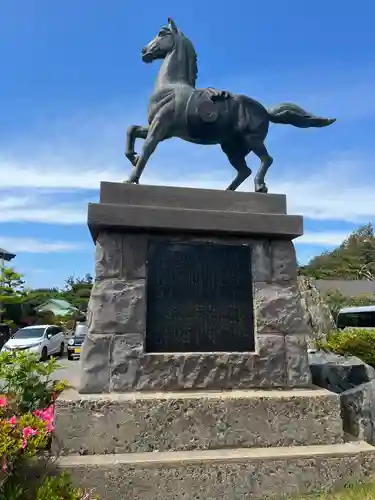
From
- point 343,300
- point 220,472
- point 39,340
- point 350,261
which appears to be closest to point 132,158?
point 220,472

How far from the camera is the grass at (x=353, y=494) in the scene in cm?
324

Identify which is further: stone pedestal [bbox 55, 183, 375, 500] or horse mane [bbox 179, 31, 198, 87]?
horse mane [bbox 179, 31, 198, 87]

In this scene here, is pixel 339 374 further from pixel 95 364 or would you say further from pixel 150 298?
pixel 95 364

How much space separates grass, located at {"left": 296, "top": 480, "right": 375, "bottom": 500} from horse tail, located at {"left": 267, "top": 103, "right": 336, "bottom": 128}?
344 cm

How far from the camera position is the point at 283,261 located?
169 inches

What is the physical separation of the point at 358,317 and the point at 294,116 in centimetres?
1895

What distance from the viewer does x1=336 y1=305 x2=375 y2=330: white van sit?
830 inches

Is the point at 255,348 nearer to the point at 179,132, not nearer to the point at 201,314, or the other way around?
the point at 201,314

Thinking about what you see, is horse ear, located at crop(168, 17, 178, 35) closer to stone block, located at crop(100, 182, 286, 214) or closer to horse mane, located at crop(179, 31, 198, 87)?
horse mane, located at crop(179, 31, 198, 87)

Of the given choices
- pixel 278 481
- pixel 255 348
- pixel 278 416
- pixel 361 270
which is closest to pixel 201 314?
pixel 255 348

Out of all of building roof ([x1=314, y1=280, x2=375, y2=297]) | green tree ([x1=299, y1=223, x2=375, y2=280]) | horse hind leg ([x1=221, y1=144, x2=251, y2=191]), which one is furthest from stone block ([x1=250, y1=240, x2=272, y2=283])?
green tree ([x1=299, y1=223, x2=375, y2=280])

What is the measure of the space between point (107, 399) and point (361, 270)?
55928 millimetres

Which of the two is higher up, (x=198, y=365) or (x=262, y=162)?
(x=262, y=162)

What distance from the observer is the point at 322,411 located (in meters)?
3.77
